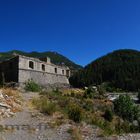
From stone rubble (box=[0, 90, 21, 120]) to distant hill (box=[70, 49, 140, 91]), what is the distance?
122 feet

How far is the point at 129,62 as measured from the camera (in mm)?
66625

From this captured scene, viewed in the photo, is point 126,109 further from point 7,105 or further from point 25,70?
point 25,70

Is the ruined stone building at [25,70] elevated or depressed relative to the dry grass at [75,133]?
elevated

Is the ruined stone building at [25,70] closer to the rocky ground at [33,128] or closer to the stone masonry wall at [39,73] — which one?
the stone masonry wall at [39,73]

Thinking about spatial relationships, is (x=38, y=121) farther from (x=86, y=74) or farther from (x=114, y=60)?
(x=114, y=60)

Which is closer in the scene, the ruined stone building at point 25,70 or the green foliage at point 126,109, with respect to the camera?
the green foliage at point 126,109

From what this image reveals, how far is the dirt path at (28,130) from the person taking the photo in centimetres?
1270

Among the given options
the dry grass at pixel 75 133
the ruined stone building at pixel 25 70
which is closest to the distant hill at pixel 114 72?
the ruined stone building at pixel 25 70

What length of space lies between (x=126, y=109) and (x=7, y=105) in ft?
36.8

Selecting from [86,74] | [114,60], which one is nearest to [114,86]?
[86,74]

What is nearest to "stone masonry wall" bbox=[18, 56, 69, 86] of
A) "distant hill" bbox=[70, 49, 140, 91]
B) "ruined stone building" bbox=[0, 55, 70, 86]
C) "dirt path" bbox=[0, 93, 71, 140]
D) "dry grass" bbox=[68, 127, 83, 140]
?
"ruined stone building" bbox=[0, 55, 70, 86]

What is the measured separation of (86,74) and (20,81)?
26.5 m

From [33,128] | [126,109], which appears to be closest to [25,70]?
[126,109]

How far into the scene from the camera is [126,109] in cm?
2442
